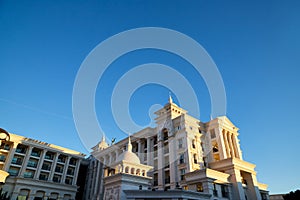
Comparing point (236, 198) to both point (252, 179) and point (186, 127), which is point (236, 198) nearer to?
point (252, 179)

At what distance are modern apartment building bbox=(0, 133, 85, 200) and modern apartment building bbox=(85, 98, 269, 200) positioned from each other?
17480 mm

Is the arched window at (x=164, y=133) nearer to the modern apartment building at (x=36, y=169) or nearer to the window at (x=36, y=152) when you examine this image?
the modern apartment building at (x=36, y=169)

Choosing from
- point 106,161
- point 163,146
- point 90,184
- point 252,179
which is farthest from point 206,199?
point 90,184

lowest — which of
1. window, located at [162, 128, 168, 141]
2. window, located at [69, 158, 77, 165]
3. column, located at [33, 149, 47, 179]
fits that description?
column, located at [33, 149, 47, 179]

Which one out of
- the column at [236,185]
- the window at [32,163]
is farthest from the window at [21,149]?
the column at [236,185]

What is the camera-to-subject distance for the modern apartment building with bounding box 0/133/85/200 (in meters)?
49.8

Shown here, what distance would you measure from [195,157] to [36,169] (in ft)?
138

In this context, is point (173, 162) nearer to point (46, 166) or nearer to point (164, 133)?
point (164, 133)

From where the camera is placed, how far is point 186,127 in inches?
1666

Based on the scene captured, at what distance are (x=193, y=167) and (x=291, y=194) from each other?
1566 centimetres

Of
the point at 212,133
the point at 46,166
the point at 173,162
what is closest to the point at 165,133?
the point at 173,162

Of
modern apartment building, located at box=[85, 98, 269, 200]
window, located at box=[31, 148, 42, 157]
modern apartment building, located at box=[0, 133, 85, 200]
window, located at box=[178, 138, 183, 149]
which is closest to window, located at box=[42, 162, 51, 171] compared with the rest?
modern apartment building, located at box=[0, 133, 85, 200]

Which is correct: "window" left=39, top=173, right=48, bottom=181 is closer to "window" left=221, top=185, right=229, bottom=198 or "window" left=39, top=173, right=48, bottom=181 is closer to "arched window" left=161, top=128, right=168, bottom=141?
"arched window" left=161, top=128, right=168, bottom=141

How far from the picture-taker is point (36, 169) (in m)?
54.4
